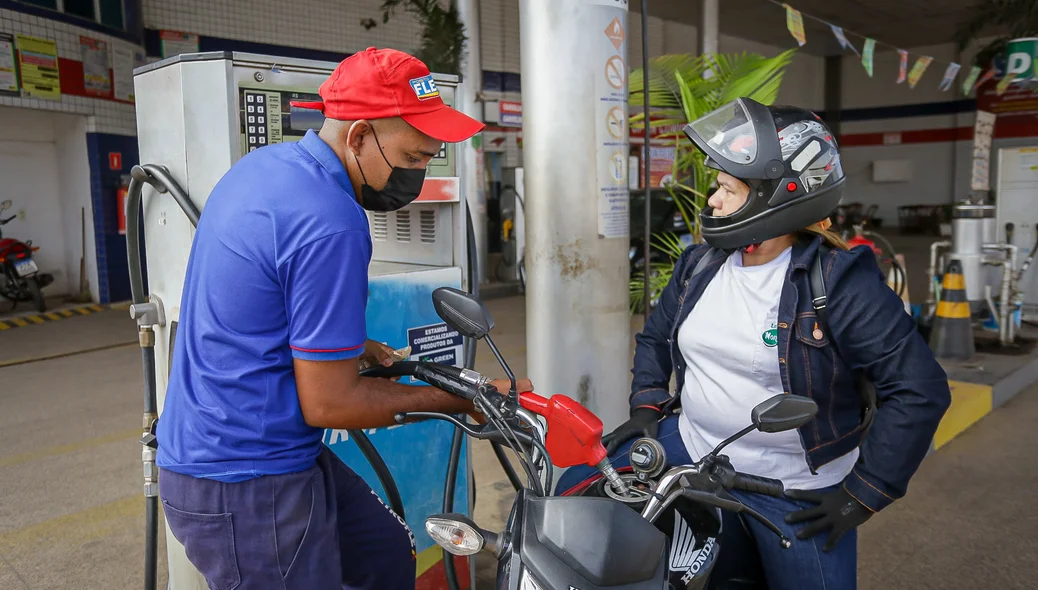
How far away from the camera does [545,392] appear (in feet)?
11.8

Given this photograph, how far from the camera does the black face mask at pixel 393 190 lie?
73.0 inches

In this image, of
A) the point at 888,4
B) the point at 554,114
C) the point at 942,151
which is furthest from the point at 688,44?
the point at 554,114

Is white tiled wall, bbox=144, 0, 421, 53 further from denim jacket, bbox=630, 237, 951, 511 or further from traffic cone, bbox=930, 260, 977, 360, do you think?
denim jacket, bbox=630, 237, 951, 511

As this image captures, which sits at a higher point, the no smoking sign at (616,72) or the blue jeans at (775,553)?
the no smoking sign at (616,72)

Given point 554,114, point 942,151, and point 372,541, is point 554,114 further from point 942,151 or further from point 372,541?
point 942,151

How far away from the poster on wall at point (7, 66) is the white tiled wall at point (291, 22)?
2053 millimetres

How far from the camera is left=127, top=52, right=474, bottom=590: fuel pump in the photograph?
2.35 m

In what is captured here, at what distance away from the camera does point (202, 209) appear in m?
2.33

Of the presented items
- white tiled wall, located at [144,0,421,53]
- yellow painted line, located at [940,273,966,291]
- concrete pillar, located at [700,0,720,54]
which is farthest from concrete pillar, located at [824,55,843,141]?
yellow painted line, located at [940,273,966,291]

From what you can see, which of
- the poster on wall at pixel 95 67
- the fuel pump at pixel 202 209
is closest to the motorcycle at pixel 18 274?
the poster on wall at pixel 95 67

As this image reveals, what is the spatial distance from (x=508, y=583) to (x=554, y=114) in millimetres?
2334

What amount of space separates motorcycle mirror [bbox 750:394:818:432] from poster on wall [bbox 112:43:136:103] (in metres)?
11.6

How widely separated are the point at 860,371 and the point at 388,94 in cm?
124

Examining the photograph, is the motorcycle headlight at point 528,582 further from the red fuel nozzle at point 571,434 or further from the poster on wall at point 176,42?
the poster on wall at point 176,42
